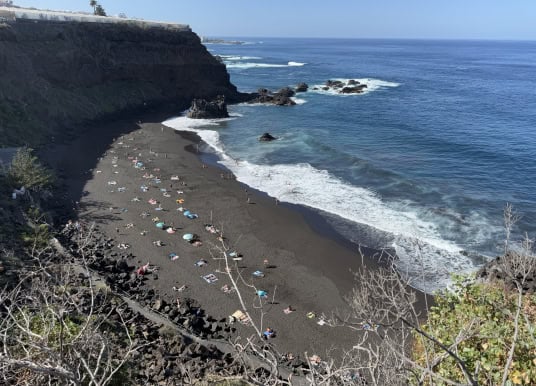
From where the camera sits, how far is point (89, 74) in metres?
54.3

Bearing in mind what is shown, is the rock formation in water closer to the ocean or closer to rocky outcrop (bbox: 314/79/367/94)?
the ocean

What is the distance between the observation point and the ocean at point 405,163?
81.4 feet

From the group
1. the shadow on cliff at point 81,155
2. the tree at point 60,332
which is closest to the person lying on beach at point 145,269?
the tree at point 60,332

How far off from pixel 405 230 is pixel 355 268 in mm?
5426

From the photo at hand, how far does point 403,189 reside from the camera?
106 ft

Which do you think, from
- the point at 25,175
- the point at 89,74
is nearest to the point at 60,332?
the point at 25,175

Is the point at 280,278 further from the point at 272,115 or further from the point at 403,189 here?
the point at 272,115

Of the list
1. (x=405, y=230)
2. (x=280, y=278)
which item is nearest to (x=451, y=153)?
(x=405, y=230)

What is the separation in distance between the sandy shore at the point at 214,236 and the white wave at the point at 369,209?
2.10m

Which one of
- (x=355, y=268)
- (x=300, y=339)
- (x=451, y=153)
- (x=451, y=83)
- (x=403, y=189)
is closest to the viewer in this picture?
(x=300, y=339)

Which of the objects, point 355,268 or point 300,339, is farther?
point 355,268

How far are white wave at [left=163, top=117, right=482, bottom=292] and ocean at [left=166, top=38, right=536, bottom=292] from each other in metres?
0.08

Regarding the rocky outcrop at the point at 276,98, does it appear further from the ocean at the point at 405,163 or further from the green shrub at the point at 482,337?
the green shrub at the point at 482,337

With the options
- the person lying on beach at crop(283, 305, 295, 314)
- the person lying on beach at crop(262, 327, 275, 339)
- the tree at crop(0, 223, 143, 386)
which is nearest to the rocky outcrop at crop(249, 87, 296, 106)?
the person lying on beach at crop(283, 305, 295, 314)
